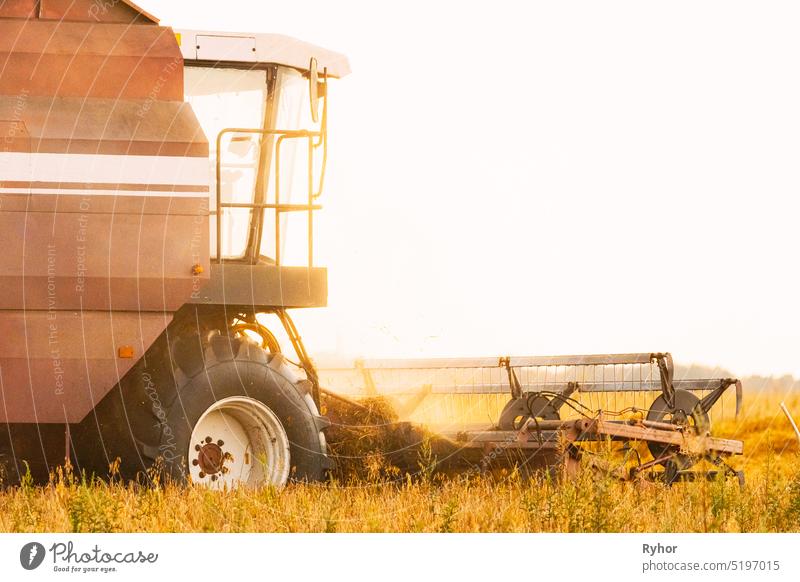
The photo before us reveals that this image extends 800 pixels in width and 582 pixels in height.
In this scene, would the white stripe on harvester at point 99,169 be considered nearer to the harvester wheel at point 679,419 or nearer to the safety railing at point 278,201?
the safety railing at point 278,201

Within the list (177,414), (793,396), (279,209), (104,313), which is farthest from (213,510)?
(793,396)

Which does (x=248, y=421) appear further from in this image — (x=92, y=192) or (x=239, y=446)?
(x=92, y=192)

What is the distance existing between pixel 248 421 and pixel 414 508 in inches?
42.4

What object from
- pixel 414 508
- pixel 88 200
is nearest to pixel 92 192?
pixel 88 200

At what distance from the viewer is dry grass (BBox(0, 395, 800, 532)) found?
5.85m

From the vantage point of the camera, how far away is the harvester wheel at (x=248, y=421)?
6.62 metres

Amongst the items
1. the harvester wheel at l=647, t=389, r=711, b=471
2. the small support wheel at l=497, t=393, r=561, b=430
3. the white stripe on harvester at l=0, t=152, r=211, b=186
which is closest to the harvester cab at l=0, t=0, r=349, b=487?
the white stripe on harvester at l=0, t=152, r=211, b=186

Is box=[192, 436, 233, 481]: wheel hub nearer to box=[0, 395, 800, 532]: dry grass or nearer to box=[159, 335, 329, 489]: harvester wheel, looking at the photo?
box=[159, 335, 329, 489]: harvester wheel

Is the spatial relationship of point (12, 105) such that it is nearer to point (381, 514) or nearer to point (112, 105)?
point (112, 105)

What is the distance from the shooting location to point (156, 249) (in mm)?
6480

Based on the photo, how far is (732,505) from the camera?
245 inches
